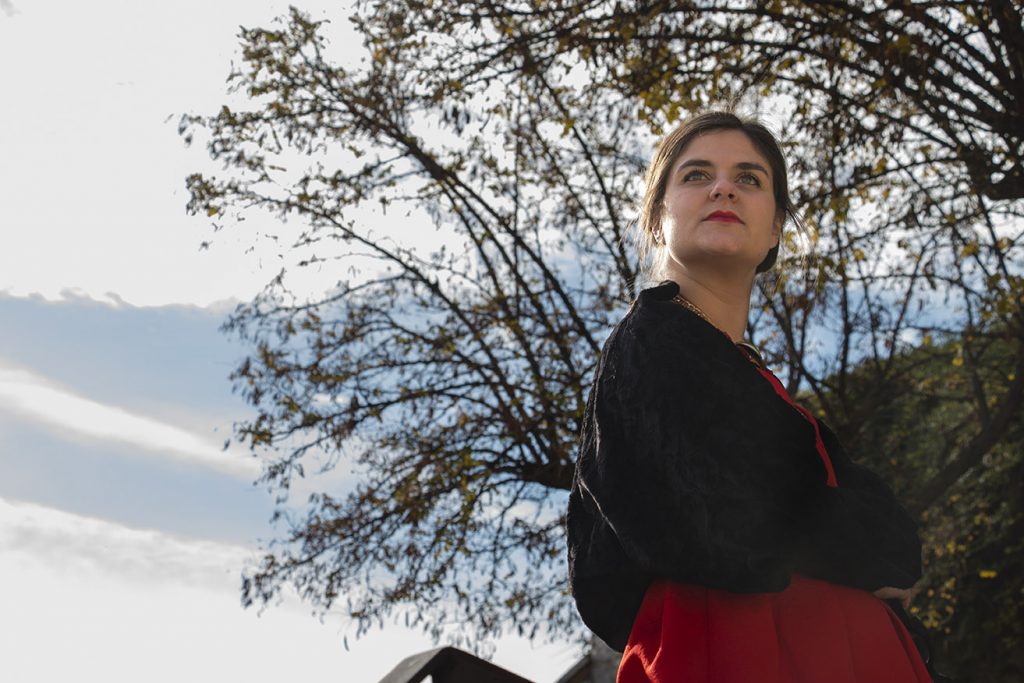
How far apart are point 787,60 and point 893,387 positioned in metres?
2.79

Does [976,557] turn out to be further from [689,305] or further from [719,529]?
[719,529]

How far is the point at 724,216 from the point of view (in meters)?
2.04

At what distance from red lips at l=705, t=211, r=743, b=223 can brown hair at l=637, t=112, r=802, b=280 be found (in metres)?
0.19

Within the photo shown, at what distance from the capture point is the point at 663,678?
5.31 ft

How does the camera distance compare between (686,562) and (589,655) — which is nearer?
(686,562)

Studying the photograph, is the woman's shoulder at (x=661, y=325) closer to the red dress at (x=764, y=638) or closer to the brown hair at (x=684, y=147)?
the brown hair at (x=684, y=147)

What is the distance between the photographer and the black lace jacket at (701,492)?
1632 mm

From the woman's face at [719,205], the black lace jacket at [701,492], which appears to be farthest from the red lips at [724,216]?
the black lace jacket at [701,492]

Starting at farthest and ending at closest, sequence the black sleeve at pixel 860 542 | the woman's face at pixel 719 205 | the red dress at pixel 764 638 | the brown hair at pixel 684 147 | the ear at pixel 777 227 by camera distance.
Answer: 1. the ear at pixel 777 227
2. the brown hair at pixel 684 147
3. the woman's face at pixel 719 205
4. the black sleeve at pixel 860 542
5. the red dress at pixel 764 638

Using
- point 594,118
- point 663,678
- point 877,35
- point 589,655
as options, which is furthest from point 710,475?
point 589,655

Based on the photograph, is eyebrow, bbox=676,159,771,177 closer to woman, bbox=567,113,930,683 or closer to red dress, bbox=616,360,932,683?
woman, bbox=567,113,930,683

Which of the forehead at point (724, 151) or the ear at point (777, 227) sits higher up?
the forehead at point (724, 151)

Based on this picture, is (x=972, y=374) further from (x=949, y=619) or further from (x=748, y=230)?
(x=748, y=230)

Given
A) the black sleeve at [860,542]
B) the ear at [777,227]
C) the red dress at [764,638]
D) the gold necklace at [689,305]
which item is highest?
the ear at [777,227]
